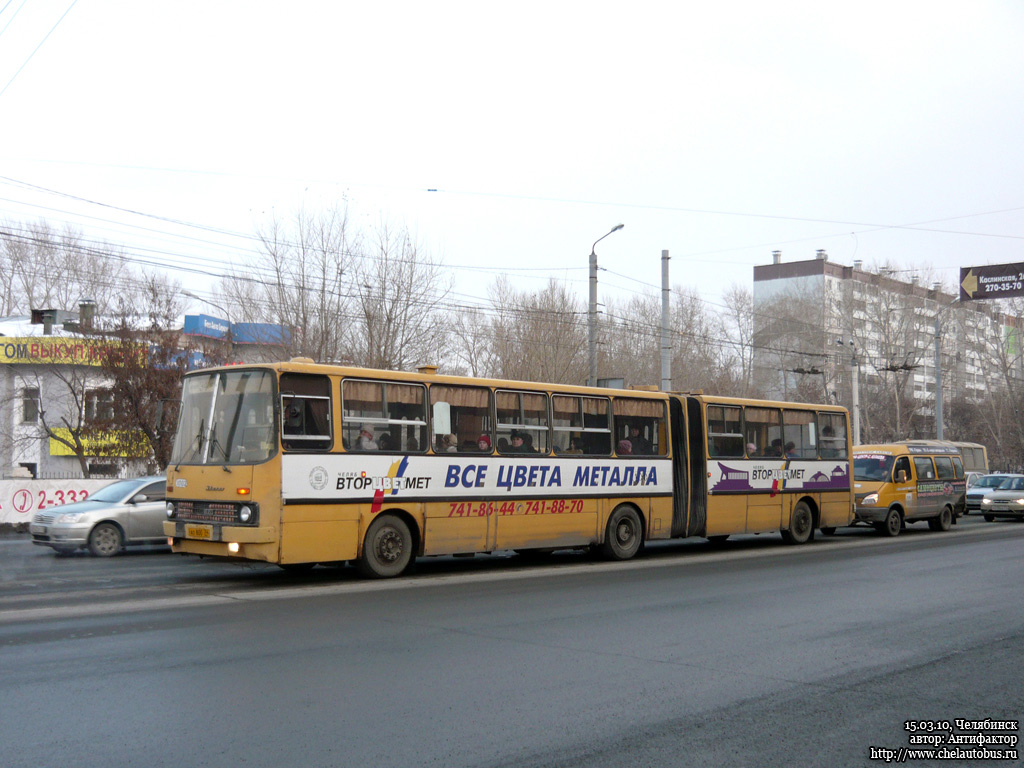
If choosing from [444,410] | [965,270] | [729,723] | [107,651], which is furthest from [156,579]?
[965,270]

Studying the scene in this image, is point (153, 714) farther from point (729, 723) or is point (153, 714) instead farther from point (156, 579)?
point (156, 579)

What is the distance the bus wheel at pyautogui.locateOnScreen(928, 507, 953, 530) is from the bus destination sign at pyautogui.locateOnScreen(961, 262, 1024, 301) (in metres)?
7.35

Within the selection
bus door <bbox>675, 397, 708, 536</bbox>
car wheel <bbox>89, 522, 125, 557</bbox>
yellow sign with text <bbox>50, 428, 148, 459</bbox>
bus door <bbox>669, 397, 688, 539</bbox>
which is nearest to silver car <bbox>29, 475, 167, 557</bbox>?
car wheel <bbox>89, 522, 125, 557</bbox>

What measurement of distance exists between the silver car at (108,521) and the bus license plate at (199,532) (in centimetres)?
480

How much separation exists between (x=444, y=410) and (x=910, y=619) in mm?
7326

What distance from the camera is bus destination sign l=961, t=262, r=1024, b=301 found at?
1150 inches

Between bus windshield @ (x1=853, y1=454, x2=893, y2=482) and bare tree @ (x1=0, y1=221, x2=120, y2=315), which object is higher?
bare tree @ (x1=0, y1=221, x2=120, y2=315)

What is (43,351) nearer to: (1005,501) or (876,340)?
(1005,501)

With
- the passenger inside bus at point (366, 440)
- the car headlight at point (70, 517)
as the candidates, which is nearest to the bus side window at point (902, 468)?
the passenger inside bus at point (366, 440)

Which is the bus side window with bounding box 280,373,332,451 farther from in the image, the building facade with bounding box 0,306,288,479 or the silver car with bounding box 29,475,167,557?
the building facade with bounding box 0,306,288,479

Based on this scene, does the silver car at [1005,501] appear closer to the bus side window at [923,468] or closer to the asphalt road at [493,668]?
the bus side window at [923,468]

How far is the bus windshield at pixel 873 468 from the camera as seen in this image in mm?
24594

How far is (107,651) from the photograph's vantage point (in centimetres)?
814

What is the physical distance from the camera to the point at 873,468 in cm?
2483
